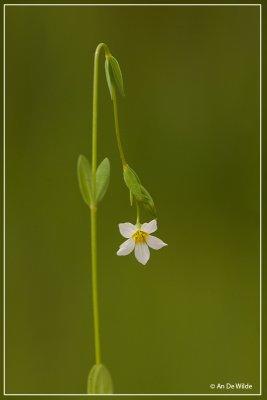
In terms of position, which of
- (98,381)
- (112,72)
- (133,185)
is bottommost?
(98,381)

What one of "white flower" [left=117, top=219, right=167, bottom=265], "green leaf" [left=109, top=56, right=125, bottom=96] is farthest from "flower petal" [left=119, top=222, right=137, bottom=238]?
"green leaf" [left=109, top=56, right=125, bottom=96]

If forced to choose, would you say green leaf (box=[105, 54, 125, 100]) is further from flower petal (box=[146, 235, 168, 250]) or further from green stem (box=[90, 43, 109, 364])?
flower petal (box=[146, 235, 168, 250])

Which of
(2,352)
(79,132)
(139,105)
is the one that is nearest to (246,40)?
(139,105)

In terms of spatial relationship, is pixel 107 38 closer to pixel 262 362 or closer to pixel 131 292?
pixel 131 292

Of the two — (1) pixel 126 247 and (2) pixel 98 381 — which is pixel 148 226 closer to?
(1) pixel 126 247

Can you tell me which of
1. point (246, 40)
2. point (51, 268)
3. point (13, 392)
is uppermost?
point (246, 40)

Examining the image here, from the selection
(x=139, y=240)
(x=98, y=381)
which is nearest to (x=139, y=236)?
(x=139, y=240)
